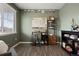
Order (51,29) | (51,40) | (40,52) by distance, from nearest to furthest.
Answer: (40,52) → (51,40) → (51,29)

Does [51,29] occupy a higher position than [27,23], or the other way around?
[27,23]

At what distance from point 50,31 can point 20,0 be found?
4262 millimetres

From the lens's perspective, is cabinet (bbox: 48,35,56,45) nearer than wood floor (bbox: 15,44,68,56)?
No

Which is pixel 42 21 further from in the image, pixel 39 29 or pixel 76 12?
pixel 76 12

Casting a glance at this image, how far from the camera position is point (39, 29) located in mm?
4617

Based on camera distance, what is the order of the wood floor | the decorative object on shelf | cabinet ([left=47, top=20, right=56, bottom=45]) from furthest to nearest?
cabinet ([left=47, top=20, right=56, bottom=45])
the decorative object on shelf
the wood floor

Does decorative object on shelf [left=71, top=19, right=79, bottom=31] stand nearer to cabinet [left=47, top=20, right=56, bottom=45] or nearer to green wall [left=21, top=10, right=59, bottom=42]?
green wall [left=21, top=10, right=59, bottom=42]

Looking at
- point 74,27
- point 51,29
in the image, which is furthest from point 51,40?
point 74,27

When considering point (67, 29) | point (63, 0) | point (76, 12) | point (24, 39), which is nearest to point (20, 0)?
point (63, 0)

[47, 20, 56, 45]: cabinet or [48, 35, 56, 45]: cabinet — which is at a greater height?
[47, 20, 56, 45]: cabinet

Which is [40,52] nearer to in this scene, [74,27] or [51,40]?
[74,27]

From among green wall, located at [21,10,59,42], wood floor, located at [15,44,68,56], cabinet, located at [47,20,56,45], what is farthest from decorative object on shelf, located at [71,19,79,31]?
cabinet, located at [47,20,56,45]

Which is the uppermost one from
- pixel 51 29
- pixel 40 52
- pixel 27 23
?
pixel 27 23

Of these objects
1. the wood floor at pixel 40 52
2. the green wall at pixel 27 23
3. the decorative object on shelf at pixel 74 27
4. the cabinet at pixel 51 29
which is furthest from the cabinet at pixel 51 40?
the decorative object on shelf at pixel 74 27
